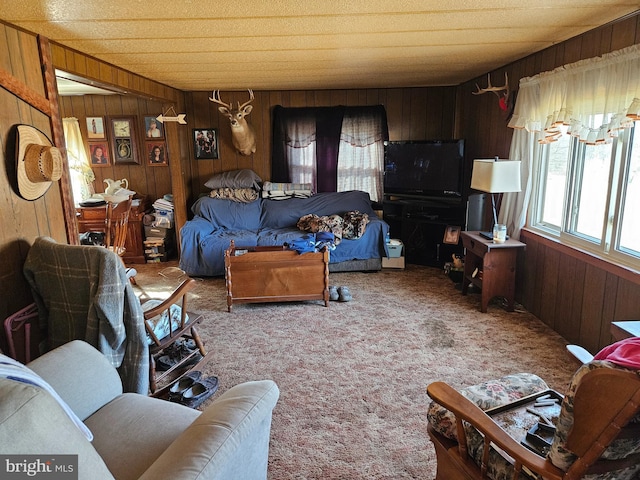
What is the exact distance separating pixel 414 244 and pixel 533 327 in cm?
212

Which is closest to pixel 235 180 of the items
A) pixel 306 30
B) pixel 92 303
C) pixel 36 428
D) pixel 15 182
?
pixel 306 30

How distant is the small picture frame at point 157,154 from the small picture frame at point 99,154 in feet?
1.82

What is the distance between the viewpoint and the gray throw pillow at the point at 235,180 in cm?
520

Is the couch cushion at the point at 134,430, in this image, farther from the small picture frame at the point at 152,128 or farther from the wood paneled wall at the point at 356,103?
the small picture frame at the point at 152,128

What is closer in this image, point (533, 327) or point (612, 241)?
point (612, 241)

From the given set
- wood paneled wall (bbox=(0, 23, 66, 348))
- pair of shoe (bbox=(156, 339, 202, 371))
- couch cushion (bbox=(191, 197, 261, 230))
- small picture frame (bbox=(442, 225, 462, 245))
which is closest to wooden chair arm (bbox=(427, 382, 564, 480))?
pair of shoe (bbox=(156, 339, 202, 371))

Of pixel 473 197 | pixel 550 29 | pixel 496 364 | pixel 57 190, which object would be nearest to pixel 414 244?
pixel 473 197

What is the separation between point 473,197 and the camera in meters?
3.88

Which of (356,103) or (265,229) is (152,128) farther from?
(356,103)

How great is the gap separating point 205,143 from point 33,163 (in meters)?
3.35

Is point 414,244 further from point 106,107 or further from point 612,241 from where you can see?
point 106,107

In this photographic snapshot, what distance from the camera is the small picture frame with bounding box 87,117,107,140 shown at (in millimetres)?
5387

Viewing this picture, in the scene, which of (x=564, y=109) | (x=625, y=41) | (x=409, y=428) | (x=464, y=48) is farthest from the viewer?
(x=464, y=48)

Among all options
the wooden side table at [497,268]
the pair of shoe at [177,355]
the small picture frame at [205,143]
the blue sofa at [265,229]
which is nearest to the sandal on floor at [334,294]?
the blue sofa at [265,229]
